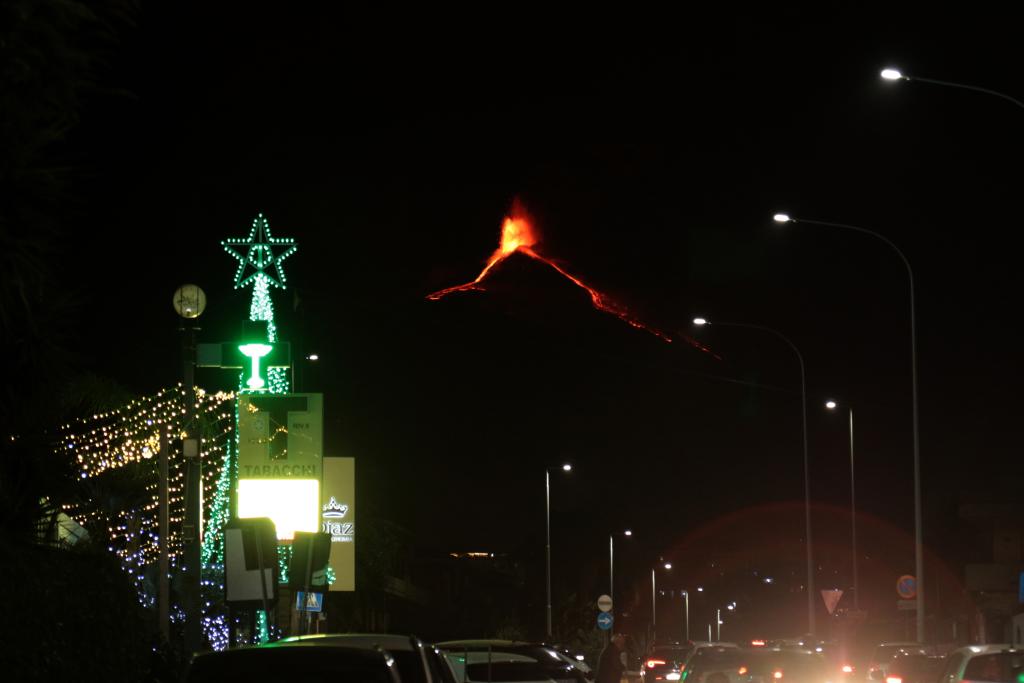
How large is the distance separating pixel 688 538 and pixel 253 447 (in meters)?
49.2

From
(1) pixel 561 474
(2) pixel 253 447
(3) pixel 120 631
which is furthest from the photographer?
(1) pixel 561 474

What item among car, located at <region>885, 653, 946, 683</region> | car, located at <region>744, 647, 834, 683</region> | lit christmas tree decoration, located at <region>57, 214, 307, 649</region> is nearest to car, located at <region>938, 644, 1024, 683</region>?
car, located at <region>744, 647, 834, 683</region>

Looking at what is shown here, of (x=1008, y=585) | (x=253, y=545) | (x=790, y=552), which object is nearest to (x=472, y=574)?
(x=790, y=552)

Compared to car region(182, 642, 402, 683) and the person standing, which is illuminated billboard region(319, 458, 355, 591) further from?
car region(182, 642, 402, 683)

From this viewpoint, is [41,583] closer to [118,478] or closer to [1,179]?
[1,179]

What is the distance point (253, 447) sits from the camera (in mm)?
34219

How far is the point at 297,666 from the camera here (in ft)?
30.8

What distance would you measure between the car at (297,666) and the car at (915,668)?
2135 centimetres

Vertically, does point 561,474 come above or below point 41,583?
above

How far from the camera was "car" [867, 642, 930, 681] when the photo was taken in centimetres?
3240

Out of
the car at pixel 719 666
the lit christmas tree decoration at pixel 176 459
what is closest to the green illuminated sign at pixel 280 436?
the lit christmas tree decoration at pixel 176 459

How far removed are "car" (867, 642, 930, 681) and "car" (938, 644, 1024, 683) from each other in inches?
408

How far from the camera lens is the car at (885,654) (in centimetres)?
3240

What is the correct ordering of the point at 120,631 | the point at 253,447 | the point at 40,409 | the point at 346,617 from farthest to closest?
the point at 346,617 < the point at 253,447 < the point at 120,631 < the point at 40,409
